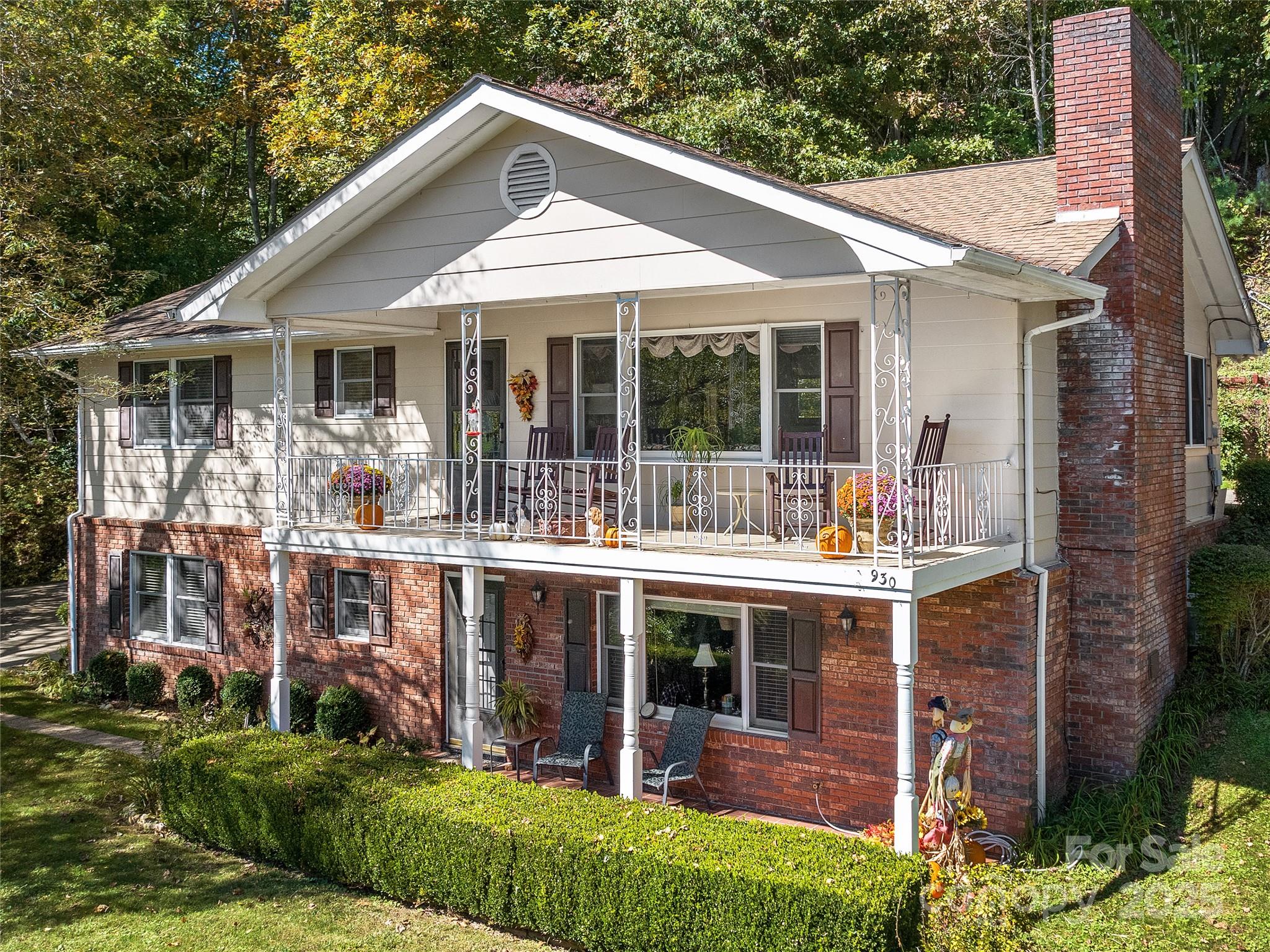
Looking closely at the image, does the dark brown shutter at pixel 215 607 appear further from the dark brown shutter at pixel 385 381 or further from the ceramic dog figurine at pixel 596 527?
the ceramic dog figurine at pixel 596 527

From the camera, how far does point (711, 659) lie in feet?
37.2

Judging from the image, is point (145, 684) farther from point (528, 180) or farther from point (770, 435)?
point (770, 435)

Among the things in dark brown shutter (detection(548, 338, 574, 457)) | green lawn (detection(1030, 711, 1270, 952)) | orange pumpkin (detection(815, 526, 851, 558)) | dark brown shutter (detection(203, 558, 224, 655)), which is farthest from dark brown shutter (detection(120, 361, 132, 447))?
green lawn (detection(1030, 711, 1270, 952))

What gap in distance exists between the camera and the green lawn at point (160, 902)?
8.23 metres

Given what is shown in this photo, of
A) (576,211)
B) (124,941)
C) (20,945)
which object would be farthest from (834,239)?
(20,945)

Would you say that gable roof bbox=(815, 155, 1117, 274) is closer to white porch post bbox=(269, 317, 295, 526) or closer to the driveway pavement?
white porch post bbox=(269, 317, 295, 526)

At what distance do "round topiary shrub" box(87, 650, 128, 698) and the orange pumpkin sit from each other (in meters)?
12.2

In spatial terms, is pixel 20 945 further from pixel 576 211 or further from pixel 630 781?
pixel 576 211

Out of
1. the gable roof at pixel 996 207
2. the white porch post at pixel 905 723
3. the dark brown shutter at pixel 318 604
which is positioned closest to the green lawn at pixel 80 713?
the dark brown shutter at pixel 318 604

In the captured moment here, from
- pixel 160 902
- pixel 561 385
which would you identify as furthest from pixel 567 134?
pixel 160 902

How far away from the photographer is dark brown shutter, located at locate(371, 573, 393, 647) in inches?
537

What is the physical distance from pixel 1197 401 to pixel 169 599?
1509cm

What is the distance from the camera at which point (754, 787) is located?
10.8 metres

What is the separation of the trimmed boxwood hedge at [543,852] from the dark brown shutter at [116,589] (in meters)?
6.44
